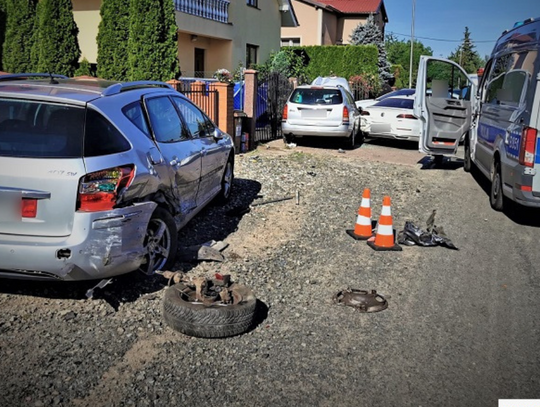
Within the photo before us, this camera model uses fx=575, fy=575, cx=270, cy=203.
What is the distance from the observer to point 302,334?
4473 millimetres

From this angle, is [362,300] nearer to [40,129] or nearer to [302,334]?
[302,334]

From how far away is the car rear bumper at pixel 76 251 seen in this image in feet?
13.9

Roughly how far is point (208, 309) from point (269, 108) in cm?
1361

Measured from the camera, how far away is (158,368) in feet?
12.7

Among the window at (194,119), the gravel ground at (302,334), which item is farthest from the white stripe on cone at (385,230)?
the window at (194,119)

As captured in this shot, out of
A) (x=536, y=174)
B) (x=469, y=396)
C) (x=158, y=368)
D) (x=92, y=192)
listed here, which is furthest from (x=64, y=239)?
(x=536, y=174)

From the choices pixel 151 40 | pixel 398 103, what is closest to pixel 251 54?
pixel 151 40

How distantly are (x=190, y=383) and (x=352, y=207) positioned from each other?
556 cm

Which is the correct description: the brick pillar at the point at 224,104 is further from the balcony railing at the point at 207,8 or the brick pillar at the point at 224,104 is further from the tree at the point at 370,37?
the tree at the point at 370,37

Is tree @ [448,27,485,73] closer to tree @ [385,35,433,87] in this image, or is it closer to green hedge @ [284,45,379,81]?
tree @ [385,35,433,87]

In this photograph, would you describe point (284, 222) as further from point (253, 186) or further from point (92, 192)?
point (92, 192)

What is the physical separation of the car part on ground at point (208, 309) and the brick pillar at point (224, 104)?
29.4 ft

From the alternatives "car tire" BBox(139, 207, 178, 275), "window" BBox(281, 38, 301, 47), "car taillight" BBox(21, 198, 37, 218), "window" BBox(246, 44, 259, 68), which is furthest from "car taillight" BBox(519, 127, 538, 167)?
"window" BBox(281, 38, 301, 47)

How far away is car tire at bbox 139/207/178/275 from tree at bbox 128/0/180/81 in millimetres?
12408
